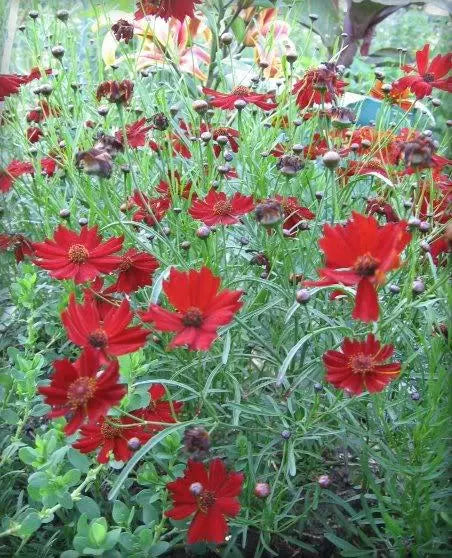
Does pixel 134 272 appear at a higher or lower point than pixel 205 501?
higher

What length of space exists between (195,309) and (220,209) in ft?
0.70

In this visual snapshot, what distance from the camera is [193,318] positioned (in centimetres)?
67

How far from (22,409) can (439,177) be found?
1.99ft

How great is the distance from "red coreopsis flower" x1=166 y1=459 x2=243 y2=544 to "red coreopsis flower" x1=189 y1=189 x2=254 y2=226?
10.1 inches

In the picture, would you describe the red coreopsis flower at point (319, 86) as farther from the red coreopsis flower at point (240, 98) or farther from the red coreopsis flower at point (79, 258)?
the red coreopsis flower at point (79, 258)

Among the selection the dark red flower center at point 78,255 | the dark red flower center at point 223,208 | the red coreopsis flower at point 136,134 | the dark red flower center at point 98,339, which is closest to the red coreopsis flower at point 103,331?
the dark red flower center at point 98,339

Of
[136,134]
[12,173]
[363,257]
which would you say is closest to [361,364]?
[363,257]

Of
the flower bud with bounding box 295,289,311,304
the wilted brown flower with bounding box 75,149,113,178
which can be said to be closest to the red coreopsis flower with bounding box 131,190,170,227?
the wilted brown flower with bounding box 75,149,113,178

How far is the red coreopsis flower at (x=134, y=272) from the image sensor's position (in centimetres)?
83

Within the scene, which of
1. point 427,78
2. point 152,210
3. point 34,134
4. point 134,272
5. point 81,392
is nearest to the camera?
point 81,392

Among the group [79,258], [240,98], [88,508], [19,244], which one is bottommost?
[88,508]

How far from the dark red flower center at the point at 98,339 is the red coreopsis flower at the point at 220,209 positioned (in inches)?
8.8

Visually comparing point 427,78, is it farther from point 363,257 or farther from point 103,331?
point 103,331

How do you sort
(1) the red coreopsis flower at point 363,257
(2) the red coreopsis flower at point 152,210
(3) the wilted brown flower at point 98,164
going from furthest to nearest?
(2) the red coreopsis flower at point 152,210, (3) the wilted brown flower at point 98,164, (1) the red coreopsis flower at point 363,257
